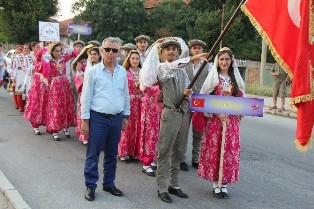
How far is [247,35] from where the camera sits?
113ft

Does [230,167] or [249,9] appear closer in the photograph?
[249,9]

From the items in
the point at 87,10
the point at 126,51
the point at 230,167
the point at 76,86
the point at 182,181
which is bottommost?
the point at 182,181

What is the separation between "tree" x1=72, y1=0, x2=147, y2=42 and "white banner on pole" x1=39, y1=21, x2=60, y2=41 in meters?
17.0

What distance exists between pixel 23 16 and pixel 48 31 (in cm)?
2919

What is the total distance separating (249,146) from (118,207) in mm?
4359

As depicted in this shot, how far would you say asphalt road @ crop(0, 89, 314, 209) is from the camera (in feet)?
17.3

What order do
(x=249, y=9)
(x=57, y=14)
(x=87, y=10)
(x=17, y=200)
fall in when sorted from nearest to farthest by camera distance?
(x=249, y=9) < (x=17, y=200) < (x=87, y=10) < (x=57, y=14)

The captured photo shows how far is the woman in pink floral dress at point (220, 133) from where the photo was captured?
Result: 17.8 ft

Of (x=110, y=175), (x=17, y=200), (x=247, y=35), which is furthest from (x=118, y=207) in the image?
(x=247, y=35)

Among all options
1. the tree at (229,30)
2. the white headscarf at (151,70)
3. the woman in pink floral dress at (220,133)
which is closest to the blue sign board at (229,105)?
the woman in pink floral dress at (220,133)

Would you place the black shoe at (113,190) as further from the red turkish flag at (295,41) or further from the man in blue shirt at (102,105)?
the red turkish flag at (295,41)

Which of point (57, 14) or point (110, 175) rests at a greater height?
point (57, 14)

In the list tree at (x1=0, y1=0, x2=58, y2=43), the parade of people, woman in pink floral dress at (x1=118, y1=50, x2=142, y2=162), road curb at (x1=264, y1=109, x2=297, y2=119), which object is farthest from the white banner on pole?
tree at (x1=0, y1=0, x2=58, y2=43)

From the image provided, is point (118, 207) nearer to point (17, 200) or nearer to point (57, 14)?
point (17, 200)
